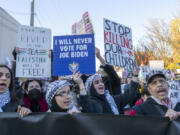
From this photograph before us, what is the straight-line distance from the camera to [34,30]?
4.62m

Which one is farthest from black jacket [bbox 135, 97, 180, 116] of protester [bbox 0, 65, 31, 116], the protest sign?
the protest sign

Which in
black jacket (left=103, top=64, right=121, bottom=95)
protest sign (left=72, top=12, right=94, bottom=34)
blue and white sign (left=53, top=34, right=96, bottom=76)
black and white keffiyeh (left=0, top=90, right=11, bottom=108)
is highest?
protest sign (left=72, top=12, right=94, bottom=34)

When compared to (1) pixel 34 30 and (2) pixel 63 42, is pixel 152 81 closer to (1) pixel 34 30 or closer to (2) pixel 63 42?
(2) pixel 63 42

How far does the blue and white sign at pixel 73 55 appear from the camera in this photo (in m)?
4.19

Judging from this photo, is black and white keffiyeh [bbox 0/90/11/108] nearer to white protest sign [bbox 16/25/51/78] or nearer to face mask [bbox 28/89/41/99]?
face mask [bbox 28/89/41/99]

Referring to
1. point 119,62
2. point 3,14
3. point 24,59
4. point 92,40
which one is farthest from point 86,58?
point 3,14

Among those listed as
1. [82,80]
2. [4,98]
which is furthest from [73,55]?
[4,98]

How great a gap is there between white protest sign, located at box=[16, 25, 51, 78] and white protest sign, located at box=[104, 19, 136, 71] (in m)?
1.26

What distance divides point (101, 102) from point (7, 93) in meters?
1.30

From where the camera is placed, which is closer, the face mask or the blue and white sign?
the face mask

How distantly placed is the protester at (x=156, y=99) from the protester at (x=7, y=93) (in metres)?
1.35

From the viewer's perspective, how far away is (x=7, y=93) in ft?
7.98

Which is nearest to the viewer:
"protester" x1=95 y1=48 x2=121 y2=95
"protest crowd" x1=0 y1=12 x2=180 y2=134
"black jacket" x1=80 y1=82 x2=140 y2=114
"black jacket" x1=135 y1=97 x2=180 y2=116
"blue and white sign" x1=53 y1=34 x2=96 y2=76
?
"black jacket" x1=135 y1=97 x2=180 y2=116

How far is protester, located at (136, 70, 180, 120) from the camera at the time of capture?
7.55ft
